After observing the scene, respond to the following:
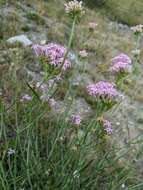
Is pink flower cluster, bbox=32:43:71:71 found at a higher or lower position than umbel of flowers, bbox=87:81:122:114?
higher

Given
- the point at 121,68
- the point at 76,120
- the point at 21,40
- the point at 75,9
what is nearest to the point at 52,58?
the point at 75,9

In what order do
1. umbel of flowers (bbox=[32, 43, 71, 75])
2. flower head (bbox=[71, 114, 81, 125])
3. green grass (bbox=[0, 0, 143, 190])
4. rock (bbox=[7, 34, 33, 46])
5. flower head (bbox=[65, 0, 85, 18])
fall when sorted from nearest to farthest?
1. umbel of flowers (bbox=[32, 43, 71, 75])
2. flower head (bbox=[65, 0, 85, 18])
3. green grass (bbox=[0, 0, 143, 190])
4. flower head (bbox=[71, 114, 81, 125])
5. rock (bbox=[7, 34, 33, 46])

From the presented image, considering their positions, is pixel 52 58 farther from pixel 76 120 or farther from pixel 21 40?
pixel 21 40

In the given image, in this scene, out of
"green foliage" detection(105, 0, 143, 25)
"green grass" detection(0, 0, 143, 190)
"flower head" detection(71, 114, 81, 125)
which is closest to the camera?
"green grass" detection(0, 0, 143, 190)

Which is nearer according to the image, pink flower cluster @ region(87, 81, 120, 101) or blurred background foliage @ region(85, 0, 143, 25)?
pink flower cluster @ region(87, 81, 120, 101)

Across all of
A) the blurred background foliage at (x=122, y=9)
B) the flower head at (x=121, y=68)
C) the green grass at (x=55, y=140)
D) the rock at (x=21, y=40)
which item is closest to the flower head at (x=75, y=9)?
the flower head at (x=121, y=68)

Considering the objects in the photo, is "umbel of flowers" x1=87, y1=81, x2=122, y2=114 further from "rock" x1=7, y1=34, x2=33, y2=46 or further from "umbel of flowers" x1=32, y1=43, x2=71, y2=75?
"rock" x1=7, y1=34, x2=33, y2=46

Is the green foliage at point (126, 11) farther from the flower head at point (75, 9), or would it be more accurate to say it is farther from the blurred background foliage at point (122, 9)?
the flower head at point (75, 9)

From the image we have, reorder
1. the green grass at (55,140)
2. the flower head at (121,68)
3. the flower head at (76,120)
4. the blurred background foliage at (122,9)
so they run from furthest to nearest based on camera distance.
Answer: the blurred background foliage at (122,9), the flower head at (76,120), the green grass at (55,140), the flower head at (121,68)

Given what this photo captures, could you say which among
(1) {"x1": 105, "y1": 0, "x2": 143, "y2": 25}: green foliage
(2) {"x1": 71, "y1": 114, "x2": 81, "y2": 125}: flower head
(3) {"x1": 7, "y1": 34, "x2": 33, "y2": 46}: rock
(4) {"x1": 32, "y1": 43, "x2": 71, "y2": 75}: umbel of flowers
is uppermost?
(4) {"x1": 32, "y1": 43, "x2": 71, "y2": 75}: umbel of flowers

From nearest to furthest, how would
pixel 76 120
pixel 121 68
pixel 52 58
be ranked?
pixel 52 58 → pixel 121 68 → pixel 76 120

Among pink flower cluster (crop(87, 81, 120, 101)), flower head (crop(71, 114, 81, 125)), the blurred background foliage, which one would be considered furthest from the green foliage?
pink flower cluster (crop(87, 81, 120, 101))
